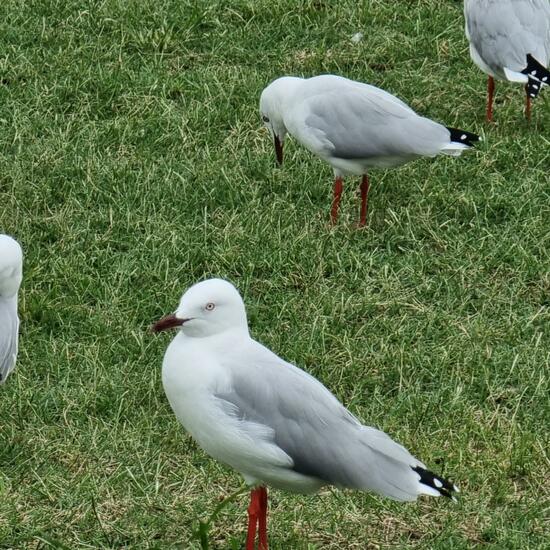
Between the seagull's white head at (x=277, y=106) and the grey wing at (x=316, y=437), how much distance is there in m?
3.02

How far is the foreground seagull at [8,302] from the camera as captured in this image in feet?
16.4

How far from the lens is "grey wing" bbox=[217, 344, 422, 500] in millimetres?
4020

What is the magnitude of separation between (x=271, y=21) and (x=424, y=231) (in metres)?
2.82

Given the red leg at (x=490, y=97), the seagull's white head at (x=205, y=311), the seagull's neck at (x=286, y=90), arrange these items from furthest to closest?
the red leg at (x=490, y=97) → the seagull's neck at (x=286, y=90) → the seagull's white head at (x=205, y=311)

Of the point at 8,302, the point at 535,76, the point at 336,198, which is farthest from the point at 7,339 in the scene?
the point at 535,76

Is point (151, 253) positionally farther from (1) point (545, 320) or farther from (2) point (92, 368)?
(1) point (545, 320)

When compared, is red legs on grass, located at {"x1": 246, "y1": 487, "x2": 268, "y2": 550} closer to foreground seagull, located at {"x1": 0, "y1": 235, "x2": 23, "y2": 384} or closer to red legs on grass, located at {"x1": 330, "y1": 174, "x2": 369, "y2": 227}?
foreground seagull, located at {"x1": 0, "y1": 235, "x2": 23, "y2": 384}

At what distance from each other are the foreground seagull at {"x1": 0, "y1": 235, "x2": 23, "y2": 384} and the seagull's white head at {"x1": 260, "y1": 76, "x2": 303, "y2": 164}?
218 cm

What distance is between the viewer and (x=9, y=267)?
5.05 metres

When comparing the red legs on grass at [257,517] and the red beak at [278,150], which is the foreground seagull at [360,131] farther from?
the red legs on grass at [257,517]

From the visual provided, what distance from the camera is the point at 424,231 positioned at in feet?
21.7

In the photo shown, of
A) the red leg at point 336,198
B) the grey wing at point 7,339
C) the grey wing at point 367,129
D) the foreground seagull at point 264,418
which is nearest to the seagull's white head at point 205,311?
the foreground seagull at point 264,418

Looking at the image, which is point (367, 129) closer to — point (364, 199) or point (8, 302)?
point (364, 199)

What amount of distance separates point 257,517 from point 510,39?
14.1 feet
